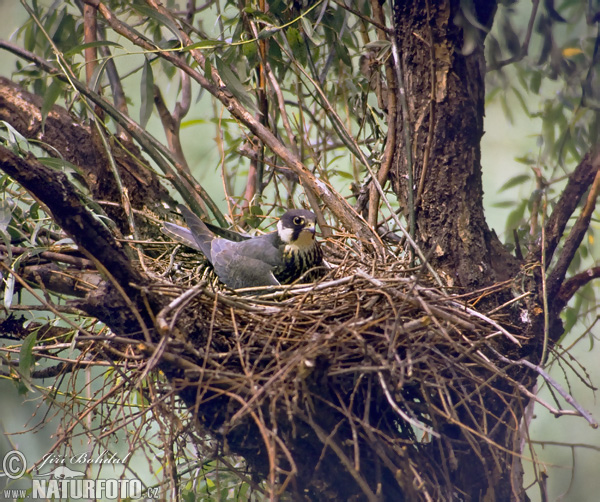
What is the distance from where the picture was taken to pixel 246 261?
2.04 meters

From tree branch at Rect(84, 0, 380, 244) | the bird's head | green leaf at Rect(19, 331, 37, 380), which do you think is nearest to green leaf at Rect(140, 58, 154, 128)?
tree branch at Rect(84, 0, 380, 244)

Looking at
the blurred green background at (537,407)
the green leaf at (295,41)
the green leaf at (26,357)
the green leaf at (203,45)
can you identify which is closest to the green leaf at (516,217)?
the blurred green background at (537,407)

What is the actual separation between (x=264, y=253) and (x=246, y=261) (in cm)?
7

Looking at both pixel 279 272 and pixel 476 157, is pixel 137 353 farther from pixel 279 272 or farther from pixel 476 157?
pixel 476 157

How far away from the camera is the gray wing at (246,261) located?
1.98m

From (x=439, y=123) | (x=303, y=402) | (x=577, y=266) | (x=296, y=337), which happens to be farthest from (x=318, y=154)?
(x=303, y=402)

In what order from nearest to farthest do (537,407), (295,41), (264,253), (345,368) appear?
(345,368) < (264,253) < (295,41) < (537,407)

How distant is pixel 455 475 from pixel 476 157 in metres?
0.93

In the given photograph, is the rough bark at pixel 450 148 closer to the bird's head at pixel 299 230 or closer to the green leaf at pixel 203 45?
the bird's head at pixel 299 230

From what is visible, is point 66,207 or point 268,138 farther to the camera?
point 268,138

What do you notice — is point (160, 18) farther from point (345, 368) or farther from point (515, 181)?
point (515, 181)

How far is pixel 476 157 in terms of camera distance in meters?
1.85

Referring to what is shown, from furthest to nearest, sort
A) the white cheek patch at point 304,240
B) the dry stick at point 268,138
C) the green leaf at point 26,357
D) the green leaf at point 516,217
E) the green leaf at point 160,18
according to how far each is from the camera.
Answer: the green leaf at point 516,217, the dry stick at point 268,138, the white cheek patch at point 304,240, the green leaf at point 160,18, the green leaf at point 26,357

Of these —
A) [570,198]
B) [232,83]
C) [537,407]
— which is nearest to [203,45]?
[232,83]
